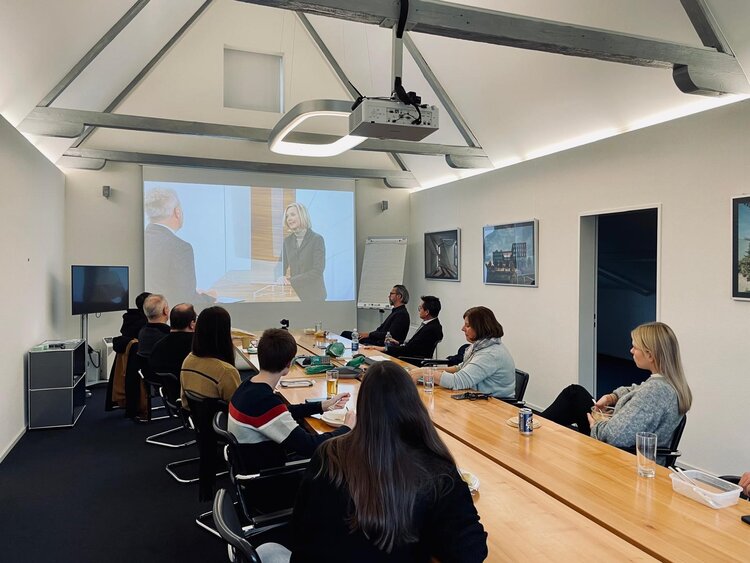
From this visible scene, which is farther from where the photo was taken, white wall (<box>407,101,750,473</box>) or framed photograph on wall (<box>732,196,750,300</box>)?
white wall (<box>407,101,750,473</box>)

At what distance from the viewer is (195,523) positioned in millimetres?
3107

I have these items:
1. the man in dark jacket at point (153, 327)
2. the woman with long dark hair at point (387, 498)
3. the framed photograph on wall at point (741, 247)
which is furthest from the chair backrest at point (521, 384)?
the man in dark jacket at point (153, 327)

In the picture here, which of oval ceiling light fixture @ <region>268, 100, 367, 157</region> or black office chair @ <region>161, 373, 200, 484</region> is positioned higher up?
oval ceiling light fixture @ <region>268, 100, 367, 157</region>

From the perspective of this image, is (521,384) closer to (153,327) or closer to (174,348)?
(174,348)

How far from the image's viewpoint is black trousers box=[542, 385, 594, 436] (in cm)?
331

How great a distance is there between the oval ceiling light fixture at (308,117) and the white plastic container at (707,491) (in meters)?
2.38

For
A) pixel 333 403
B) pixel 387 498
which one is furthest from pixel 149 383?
pixel 387 498

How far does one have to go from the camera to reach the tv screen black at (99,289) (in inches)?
238

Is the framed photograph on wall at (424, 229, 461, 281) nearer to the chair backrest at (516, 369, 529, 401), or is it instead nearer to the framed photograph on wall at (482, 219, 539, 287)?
the framed photograph on wall at (482, 219, 539, 287)

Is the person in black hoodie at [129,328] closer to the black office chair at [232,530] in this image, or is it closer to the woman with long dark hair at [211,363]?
the woman with long dark hair at [211,363]

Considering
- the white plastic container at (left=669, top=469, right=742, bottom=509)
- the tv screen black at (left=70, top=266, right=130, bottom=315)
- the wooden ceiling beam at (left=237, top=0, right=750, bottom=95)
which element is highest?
the wooden ceiling beam at (left=237, top=0, right=750, bottom=95)

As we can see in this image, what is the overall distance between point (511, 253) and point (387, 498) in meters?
5.06

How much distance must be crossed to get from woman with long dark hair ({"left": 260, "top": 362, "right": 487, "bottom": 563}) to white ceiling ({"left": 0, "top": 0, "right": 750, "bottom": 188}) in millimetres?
3525

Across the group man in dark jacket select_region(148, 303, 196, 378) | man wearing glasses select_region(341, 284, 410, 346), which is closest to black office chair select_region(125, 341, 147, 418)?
man in dark jacket select_region(148, 303, 196, 378)
